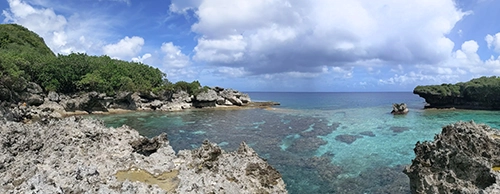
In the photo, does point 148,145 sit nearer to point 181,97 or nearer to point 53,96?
point 53,96

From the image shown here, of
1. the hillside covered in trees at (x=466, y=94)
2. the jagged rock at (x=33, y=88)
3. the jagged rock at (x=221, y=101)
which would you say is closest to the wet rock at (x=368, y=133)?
the jagged rock at (x=221, y=101)

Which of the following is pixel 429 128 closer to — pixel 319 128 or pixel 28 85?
pixel 319 128

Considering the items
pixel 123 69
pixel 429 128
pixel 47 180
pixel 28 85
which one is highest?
pixel 123 69

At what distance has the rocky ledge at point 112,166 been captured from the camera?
8.80 m

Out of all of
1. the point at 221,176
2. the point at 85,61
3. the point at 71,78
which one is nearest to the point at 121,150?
the point at 221,176

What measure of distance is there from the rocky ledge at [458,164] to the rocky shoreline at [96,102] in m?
39.1

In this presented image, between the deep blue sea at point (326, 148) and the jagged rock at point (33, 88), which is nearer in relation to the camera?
the deep blue sea at point (326, 148)

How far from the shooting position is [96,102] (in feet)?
172

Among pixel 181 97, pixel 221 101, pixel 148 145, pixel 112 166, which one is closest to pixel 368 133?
pixel 148 145

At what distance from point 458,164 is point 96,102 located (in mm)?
55404

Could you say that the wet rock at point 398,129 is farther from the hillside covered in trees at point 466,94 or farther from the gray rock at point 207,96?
the gray rock at point 207,96

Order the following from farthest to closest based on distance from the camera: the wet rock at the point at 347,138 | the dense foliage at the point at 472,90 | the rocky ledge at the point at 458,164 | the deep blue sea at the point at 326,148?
the dense foliage at the point at 472,90 < the wet rock at the point at 347,138 < the deep blue sea at the point at 326,148 < the rocky ledge at the point at 458,164

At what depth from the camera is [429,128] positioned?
37.1 metres

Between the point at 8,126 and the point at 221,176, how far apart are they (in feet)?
42.4
